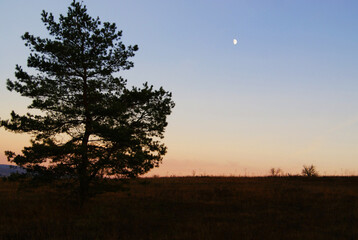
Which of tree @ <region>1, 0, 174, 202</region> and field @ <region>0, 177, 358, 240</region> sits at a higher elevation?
tree @ <region>1, 0, 174, 202</region>

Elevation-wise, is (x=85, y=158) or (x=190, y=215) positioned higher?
(x=85, y=158)

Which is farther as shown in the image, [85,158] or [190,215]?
[190,215]

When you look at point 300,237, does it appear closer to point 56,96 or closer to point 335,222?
point 335,222

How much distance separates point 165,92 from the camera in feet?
55.5

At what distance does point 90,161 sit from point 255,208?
9555mm

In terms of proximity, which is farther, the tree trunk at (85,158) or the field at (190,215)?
the tree trunk at (85,158)

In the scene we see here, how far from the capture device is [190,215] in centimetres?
1545

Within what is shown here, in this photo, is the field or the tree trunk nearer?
the field

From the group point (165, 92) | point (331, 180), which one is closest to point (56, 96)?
point (165, 92)

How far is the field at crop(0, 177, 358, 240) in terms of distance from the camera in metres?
11.8

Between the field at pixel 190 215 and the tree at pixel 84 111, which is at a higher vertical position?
the tree at pixel 84 111

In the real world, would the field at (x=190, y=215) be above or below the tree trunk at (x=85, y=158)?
below

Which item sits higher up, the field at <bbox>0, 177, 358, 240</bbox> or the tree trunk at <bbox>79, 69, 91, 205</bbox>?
the tree trunk at <bbox>79, 69, 91, 205</bbox>

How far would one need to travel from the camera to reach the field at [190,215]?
1182cm
